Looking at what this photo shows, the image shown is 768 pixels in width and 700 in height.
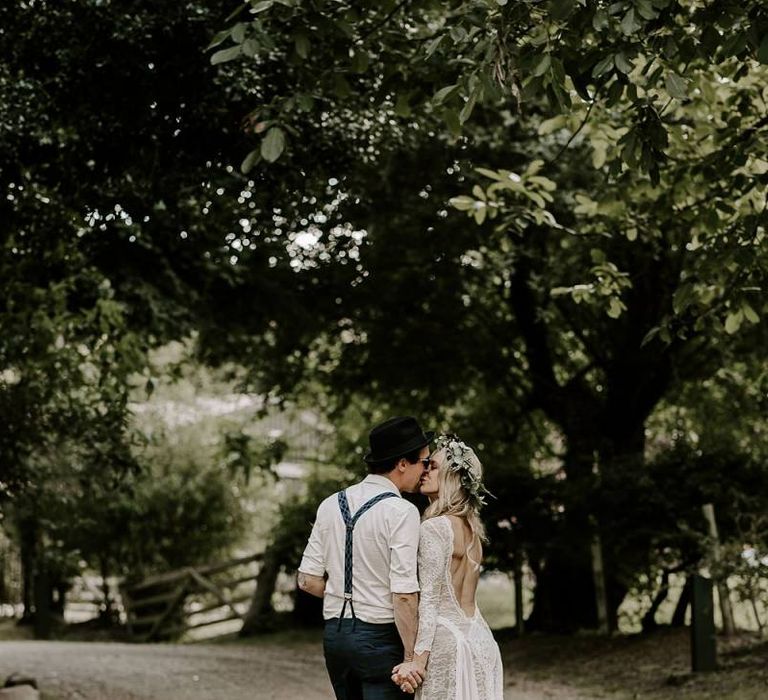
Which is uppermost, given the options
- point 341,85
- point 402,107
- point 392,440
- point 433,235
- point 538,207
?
point 433,235

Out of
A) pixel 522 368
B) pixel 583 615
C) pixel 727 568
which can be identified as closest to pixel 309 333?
pixel 522 368

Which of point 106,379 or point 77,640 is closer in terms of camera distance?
point 106,379

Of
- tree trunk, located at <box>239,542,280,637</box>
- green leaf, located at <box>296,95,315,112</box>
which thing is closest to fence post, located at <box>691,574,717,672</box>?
green leaf, located at <box>296,95,315,112</box>

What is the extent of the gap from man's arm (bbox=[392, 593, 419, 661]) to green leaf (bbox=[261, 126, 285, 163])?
7.45ft

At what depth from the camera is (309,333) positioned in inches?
653

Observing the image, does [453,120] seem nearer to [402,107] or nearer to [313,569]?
[402,107]

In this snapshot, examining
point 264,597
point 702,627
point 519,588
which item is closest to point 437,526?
point 702,627

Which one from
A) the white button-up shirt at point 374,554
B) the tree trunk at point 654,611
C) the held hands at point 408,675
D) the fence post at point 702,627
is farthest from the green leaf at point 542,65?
the tree trunk at point 654,611

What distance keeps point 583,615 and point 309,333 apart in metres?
5.93

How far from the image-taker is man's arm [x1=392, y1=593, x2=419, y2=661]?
5.11 m

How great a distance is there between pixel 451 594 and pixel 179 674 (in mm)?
8945

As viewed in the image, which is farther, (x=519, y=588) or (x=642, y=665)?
(x=519, y=588)

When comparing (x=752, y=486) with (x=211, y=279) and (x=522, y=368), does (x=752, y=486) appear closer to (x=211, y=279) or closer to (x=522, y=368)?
(x=522, y=368)

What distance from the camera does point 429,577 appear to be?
532 cm
